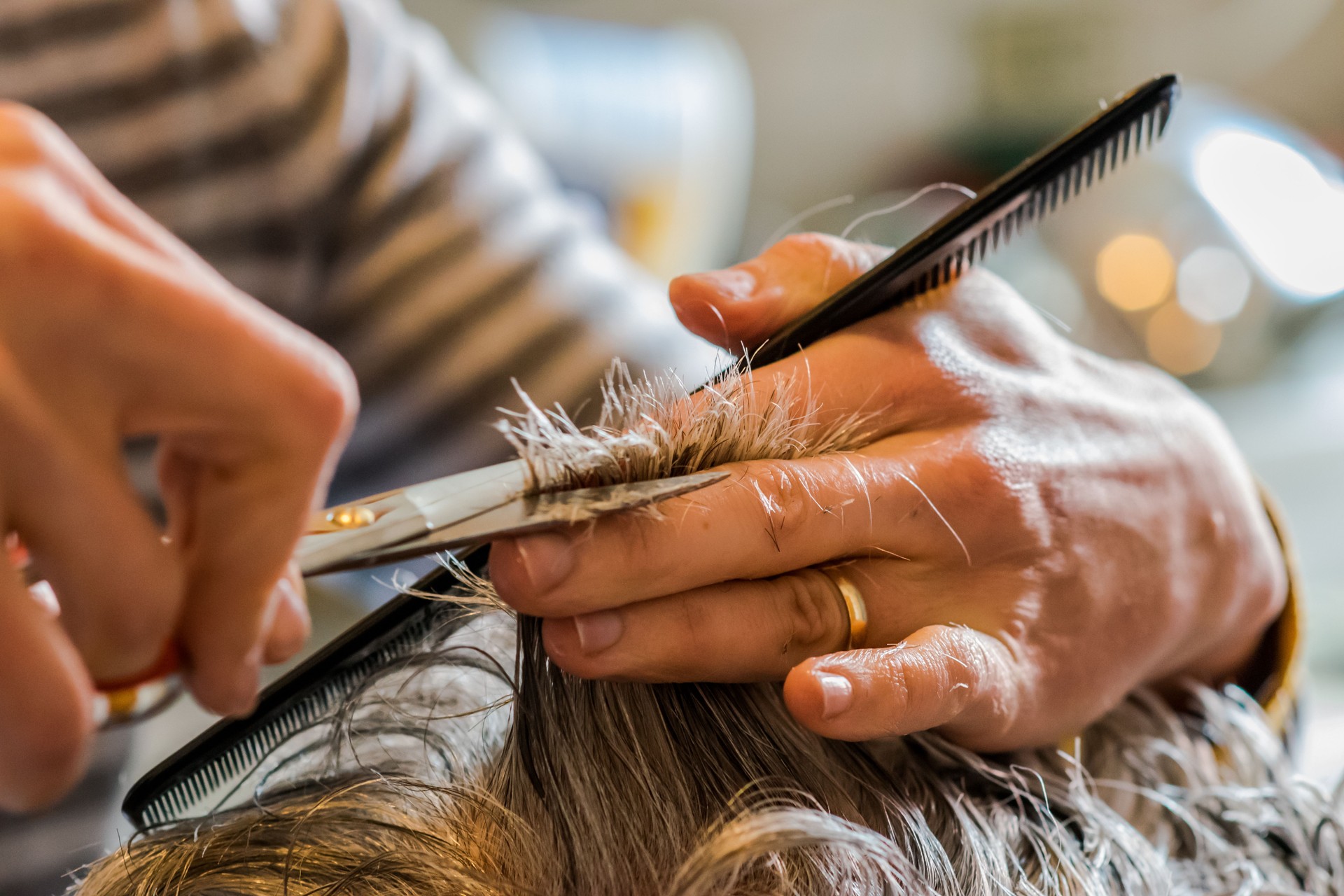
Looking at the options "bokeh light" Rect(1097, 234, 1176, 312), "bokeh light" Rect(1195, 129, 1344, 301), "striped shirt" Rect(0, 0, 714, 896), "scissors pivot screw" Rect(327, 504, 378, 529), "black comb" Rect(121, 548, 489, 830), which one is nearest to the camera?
"scissors pivot screw" Rect(327, 504, 378, 529)

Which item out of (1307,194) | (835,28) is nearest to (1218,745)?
(1307,194)

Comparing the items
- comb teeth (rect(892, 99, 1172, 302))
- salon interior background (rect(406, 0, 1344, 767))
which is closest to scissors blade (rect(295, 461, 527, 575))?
comb teeth (rect(892, 99, 1172, 302))

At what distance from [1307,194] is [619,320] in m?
1.31

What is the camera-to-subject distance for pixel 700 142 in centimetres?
188

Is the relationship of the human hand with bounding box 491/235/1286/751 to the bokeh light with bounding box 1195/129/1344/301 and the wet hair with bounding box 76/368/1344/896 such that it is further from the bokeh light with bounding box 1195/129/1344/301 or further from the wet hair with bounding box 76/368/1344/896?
the bokeh light with bounding box 1195/129/1344/301

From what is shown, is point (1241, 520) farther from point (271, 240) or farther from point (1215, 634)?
point (271, 240)

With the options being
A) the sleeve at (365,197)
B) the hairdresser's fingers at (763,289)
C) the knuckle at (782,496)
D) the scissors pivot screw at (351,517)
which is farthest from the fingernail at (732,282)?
the sleeve at (365,197)

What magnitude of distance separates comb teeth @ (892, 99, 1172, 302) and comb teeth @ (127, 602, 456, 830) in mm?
293

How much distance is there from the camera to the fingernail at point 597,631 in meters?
0.38

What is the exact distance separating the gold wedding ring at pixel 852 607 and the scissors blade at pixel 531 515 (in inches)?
3.6

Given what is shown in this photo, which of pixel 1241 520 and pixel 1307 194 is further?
pixel 1307 194

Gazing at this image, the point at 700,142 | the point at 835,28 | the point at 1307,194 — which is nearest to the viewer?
the point at 1307,194

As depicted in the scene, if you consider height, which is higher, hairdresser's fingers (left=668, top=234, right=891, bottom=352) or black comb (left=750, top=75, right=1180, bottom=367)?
black comb (left=750, top=75, right=1180, bottom=367)

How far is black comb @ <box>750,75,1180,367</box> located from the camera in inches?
17.6
